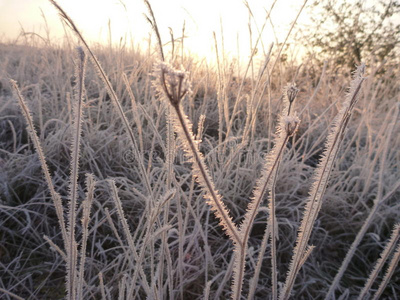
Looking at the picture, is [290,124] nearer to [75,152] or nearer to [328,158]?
[328,158]

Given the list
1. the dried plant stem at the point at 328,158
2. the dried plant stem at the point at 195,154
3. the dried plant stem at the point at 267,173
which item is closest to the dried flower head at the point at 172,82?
the dried plant stem at the point at 195,154

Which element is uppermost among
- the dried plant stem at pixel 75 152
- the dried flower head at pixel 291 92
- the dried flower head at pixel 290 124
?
the dried flower head at pixel 291 92

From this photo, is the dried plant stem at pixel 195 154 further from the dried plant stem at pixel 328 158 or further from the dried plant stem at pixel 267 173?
the dried plant stem at pixel 328 158

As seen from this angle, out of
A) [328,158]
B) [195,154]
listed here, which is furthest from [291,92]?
[195,154]

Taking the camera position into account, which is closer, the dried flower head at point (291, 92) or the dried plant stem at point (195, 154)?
the dried plant stem at point (195, 154)

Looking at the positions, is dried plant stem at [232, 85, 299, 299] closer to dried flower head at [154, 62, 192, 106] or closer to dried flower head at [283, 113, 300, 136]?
dried flower head at [283, 113, 300, 136]

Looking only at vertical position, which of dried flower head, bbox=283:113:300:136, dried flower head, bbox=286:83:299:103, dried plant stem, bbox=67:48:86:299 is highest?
dried flower head, bbox=286:83:299:103

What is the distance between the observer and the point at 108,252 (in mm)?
1124

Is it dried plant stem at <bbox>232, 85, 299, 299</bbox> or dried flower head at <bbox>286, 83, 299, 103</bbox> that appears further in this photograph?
dried flower head at <bbox>286, 83, 299, 103</bbox>

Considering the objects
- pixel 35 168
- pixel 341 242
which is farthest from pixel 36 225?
pixel 341 242

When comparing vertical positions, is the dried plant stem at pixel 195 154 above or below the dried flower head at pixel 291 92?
below

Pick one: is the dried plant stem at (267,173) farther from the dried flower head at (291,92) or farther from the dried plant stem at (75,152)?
the dried plant stem at (75,152)

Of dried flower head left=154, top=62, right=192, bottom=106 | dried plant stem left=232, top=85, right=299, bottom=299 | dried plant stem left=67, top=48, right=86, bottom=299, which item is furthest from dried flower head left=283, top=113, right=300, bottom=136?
dried plant stem left=67, top=48, right=86, bottom=299

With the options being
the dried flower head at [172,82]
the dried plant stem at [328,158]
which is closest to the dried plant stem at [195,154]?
the dried flower head at [172,82]
